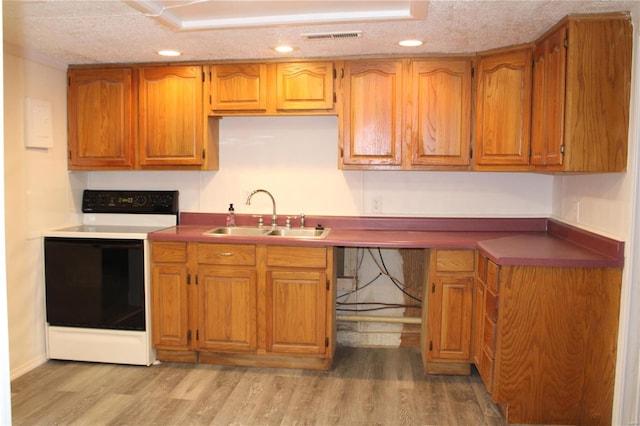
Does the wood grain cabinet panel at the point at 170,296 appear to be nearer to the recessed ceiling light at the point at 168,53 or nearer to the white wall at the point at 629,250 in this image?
the recessed ceiling light at the point at 168,53

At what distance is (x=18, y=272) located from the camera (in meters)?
3.31

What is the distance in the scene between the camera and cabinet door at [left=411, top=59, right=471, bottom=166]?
3369 millimetres

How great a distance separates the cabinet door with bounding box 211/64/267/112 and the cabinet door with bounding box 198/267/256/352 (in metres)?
1.13

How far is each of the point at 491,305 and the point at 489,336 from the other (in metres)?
0.18

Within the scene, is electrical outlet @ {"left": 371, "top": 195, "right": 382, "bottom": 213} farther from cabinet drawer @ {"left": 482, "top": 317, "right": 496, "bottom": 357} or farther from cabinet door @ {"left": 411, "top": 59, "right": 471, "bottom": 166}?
cabinet drawer @ {"left": 482, "top": 317, "right": 496, "bottom": 357}

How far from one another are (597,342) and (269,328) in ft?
6.27

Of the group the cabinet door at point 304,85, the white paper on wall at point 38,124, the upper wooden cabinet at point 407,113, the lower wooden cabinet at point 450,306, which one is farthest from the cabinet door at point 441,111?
the white paper on wall at point 38,124

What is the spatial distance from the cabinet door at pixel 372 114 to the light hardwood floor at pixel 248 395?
4.71 ft

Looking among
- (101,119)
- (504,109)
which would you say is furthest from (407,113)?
(101,119)

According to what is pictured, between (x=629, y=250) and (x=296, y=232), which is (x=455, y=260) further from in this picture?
(x=296, y=232)

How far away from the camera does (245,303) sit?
3.39 m

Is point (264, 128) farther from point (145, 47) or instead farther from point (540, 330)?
point (540, 330)

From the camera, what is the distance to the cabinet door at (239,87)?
3.53m

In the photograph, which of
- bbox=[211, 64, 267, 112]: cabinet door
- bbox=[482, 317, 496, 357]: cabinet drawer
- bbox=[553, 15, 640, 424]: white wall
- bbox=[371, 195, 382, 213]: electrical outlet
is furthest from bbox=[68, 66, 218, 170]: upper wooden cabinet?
bbox=[553, 15, 640, 424]: white wall
